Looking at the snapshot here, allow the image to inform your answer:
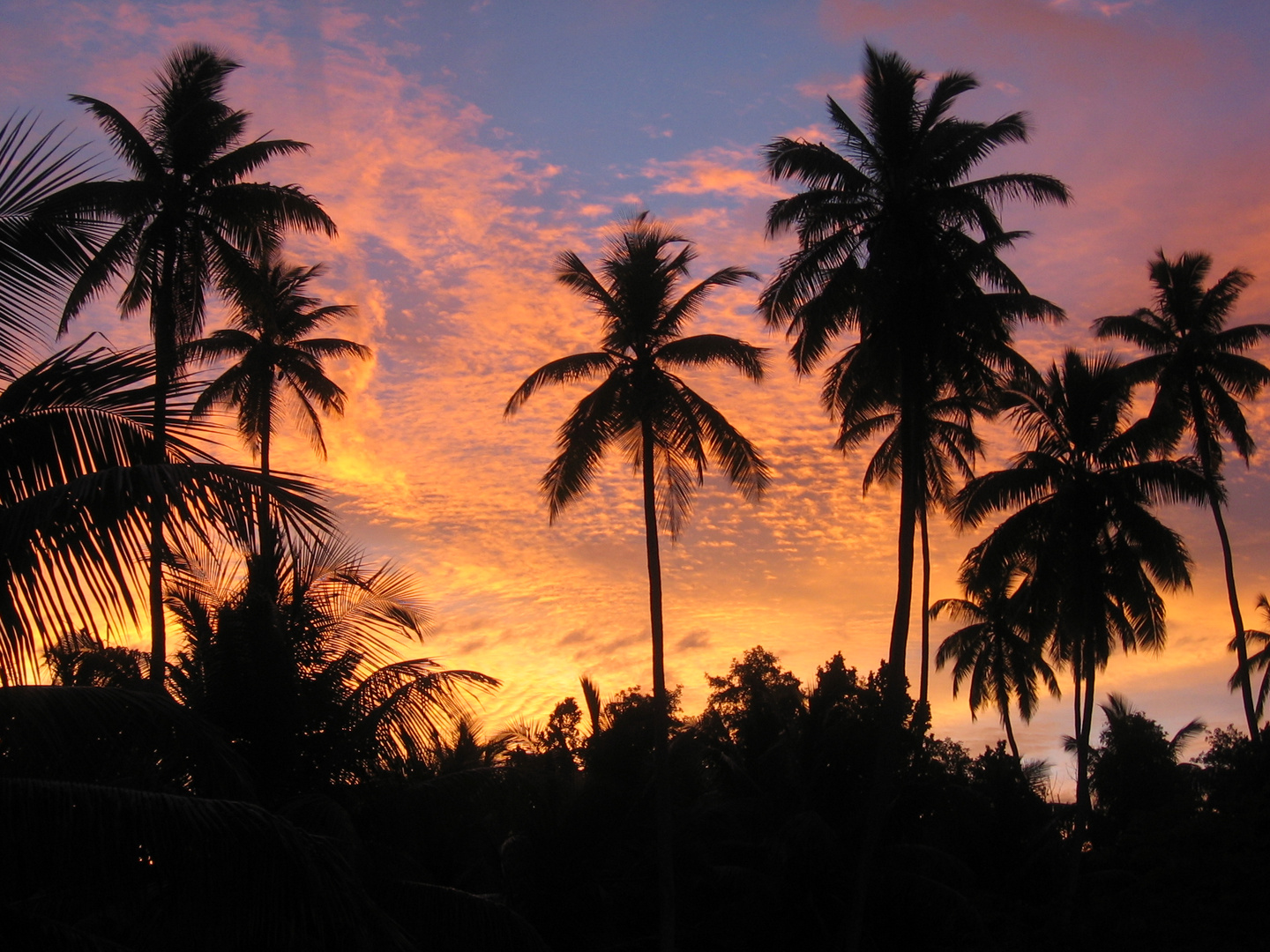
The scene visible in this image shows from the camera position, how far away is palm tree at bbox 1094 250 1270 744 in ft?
98.6

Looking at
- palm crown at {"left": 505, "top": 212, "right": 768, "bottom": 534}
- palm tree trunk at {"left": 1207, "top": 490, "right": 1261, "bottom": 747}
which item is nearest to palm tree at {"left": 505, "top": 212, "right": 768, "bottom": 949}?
palm crown at {"left": 505, "top": 212, "right": 768, "bottom": 534}

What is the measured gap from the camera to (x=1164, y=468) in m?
25.6

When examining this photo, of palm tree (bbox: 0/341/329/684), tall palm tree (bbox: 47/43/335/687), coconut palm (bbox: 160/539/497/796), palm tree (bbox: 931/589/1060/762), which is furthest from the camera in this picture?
palm tree (bbox: 931/589/1060/762)

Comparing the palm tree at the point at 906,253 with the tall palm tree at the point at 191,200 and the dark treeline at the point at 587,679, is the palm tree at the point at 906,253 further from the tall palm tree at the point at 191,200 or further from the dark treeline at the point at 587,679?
the tall palm tree at the point at 191,200

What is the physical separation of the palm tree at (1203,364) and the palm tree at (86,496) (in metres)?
29.3

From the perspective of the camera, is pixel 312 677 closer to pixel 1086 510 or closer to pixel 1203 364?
pixel 1086 510

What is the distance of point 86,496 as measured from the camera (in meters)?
5.07

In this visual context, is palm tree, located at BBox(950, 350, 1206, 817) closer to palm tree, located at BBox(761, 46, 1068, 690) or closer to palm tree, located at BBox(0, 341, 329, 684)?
palm tree, located at BBox(761, 46, 1068, 690)

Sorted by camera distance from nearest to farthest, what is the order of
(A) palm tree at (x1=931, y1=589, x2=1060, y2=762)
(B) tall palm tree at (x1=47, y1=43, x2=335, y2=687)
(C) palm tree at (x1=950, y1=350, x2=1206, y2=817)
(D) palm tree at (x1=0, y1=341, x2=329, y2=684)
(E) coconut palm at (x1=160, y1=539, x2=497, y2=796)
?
(D) palm tree at (x1=0, y1=341, x2=329, y2=684), (E) coconut palm at (x1=160, y1=539, x2=497, y2=796), (B) tall palm tree at (x1=47, y1=43, x2=335, y2=687), (C) palm tree at (x1=950, y1=350, x2=1206, y2=817), (A) palm tree at (x1=931, y1=589, x2=1060, y2=762)

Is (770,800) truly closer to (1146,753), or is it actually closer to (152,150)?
(152,150)

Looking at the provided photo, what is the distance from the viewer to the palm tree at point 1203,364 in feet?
98.6

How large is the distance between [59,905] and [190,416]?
455 centimetres

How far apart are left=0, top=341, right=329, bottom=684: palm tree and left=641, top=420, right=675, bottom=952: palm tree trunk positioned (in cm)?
1577

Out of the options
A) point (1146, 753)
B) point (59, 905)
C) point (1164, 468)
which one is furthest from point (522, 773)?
point (1146, 753)
